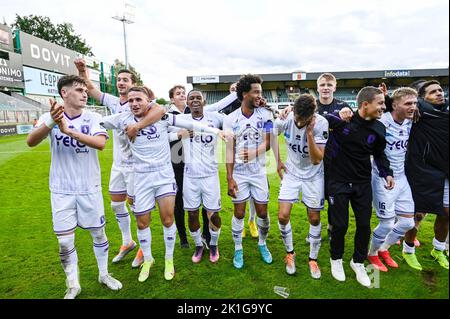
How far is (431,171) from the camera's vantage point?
10.7ft

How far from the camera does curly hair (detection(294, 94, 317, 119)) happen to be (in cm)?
318

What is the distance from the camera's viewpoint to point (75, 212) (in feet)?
10.2

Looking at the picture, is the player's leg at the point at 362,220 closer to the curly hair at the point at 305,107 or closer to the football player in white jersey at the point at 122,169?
the curly hair at the point at 305,107

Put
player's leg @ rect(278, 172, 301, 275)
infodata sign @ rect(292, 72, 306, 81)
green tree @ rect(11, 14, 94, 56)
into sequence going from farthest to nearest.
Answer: green tree @ rect(11, 14, 94, 56)
infodata sign @ rect(292, 72, 306, 81)
player's leg @ rect(278, 172, 301, 275)

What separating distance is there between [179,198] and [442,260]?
3.28 meters

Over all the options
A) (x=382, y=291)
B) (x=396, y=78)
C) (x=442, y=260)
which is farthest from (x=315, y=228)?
(x=396, y=78)

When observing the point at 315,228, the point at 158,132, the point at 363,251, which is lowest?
the point at 363,251

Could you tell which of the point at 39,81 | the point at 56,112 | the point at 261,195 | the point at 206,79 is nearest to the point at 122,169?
the point at 56,112

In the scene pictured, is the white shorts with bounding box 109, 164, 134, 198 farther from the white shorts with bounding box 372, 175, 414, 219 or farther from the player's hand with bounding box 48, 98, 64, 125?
the white shorts with bounding box 372, 175, 414, 219

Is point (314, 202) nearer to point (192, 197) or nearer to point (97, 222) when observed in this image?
point (192, 197)

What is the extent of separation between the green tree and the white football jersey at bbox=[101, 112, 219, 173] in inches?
2268

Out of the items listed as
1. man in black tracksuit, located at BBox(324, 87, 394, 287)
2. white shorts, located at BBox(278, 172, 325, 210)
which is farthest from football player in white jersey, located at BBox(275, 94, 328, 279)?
man in black tracksuit, located at BBox(324, 87, 394, 287)

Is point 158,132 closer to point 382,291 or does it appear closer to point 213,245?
point 213,245
